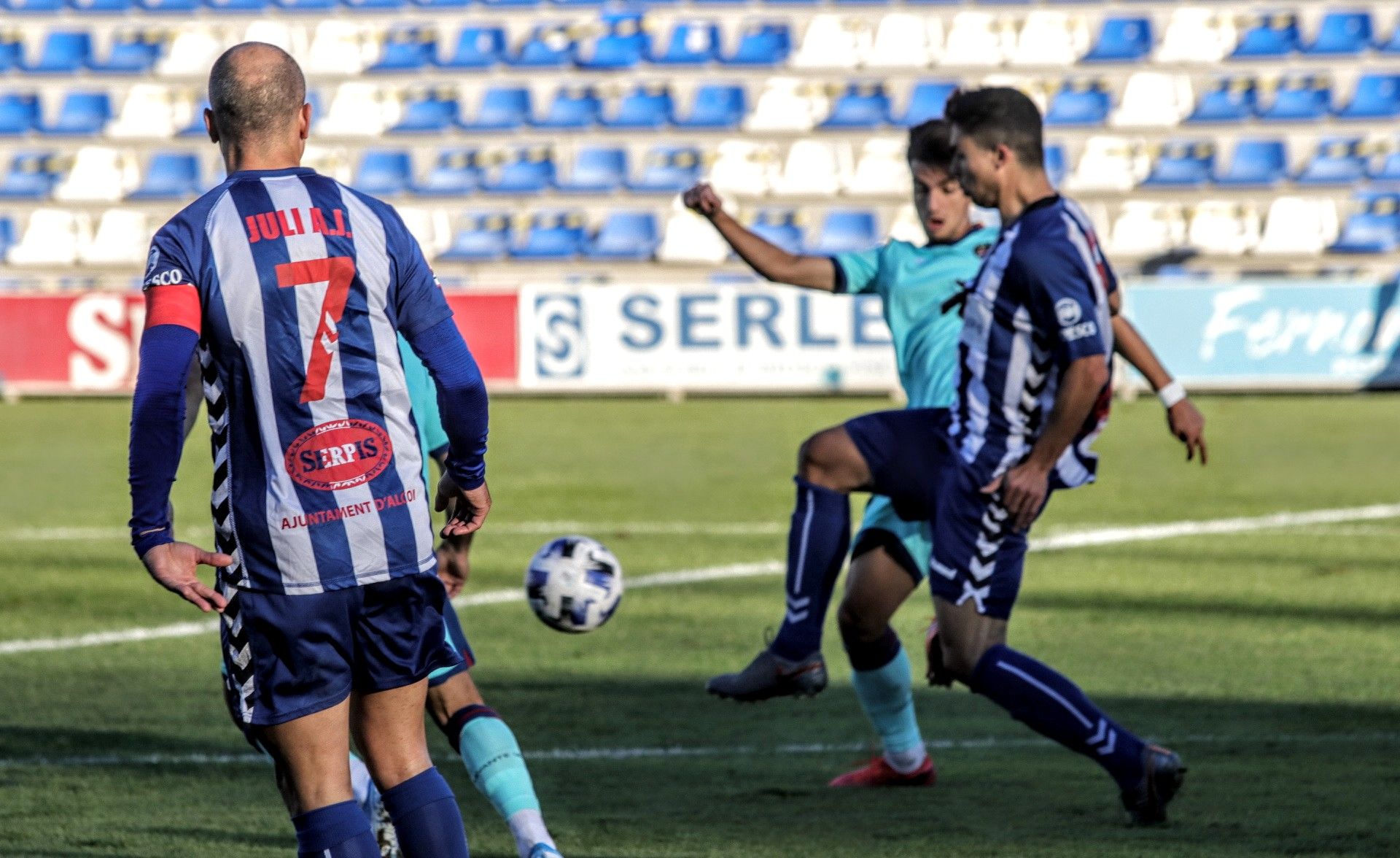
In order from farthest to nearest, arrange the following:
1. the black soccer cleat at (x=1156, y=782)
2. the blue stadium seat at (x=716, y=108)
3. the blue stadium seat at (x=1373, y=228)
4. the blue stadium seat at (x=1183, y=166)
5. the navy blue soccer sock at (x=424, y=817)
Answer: the blue stadium seat at (x=716, y=108) → the blue stadium seat at (x=1183, y=166) → the blue stadium seat at (x=1373, y=228) → the black soccer cleat at (x=1156, y=782) → the navy blue soccer sock at (x=424, y=817)

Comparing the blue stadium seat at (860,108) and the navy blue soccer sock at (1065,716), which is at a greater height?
the blue stadium seat at (860,108)

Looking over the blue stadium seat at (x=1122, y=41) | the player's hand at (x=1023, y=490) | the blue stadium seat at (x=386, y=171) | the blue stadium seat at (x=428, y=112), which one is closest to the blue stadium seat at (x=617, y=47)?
the blue stadium seat at (x=428, y=112)

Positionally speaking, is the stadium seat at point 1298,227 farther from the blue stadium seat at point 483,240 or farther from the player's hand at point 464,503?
the player's hand at point 464,503

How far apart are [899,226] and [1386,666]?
48.5 ft

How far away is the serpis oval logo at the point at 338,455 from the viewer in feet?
10.5


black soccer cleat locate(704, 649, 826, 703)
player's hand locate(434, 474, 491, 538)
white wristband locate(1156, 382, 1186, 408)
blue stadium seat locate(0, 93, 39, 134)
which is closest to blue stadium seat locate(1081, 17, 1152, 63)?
blue stadium seat locate(0, 93, 39, 134)

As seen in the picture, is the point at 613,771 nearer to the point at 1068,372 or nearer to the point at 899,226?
the point at 1068,372

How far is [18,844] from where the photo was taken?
4594 mm

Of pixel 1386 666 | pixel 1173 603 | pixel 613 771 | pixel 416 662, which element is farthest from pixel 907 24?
pixel 416 662

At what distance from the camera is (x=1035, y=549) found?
400 inches

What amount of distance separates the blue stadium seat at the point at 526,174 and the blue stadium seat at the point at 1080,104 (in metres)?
5.84

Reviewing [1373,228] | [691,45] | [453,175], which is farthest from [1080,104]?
[453,175]

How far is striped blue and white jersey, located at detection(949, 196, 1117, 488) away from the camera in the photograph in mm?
4516

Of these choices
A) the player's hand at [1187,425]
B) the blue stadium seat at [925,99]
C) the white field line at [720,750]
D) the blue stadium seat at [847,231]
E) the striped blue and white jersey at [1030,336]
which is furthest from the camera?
the blue stadium seat at [925,99]
